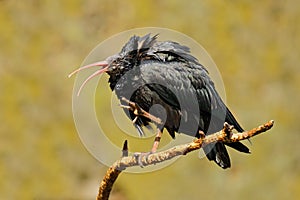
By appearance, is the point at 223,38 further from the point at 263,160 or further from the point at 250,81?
the point at 263,160

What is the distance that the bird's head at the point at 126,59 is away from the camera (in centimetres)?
1421

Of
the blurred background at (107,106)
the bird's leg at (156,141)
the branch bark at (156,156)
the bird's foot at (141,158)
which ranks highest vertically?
the blurred background at (107,106)

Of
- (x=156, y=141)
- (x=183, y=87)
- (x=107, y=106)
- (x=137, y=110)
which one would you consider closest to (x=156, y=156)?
(x=137, y=110)

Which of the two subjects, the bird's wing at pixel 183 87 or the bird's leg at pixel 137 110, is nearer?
the bird's leg at pixel 137 110

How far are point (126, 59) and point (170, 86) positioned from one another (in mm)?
811

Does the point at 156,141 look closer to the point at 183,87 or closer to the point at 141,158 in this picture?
the point at 141,158

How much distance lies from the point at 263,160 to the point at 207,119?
28.4 m

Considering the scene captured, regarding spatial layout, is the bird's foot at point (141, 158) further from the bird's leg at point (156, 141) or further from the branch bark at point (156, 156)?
the bird's leg at point (156, 141)

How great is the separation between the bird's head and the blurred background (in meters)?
25.9

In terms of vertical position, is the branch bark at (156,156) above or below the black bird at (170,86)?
below

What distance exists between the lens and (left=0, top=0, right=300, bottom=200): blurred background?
1628 inches

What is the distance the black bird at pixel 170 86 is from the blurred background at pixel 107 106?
25487mm

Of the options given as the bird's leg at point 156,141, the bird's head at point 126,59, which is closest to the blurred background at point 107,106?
the bird's leg at point 156,141

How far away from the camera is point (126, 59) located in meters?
14.2
